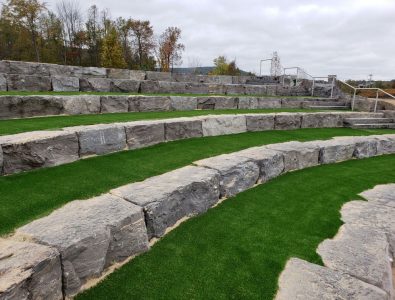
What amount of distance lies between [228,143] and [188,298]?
413cm

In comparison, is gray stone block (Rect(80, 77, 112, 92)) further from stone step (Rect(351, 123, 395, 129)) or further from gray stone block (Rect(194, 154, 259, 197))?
stone step (Rect(351, 123, 395, 129))

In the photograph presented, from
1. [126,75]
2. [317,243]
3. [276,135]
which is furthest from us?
[126,75]

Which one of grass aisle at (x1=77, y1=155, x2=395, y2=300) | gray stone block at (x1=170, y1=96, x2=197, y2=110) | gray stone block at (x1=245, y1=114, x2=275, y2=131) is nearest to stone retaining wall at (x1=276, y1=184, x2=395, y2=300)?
grass aisle at (x1=77, y1=155, x2=395, y2=300)

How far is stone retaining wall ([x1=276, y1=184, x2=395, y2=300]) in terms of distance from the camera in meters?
2.48

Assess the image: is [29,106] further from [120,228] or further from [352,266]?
[352,266]

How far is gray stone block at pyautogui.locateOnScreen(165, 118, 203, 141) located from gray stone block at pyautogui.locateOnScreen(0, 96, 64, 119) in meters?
2.32

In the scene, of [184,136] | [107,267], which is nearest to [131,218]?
[107,267]

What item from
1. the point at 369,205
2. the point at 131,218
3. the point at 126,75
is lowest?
the point at 369,205

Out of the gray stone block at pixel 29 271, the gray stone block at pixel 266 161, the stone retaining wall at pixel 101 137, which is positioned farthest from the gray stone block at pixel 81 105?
the gray stone block at pixel 29 271

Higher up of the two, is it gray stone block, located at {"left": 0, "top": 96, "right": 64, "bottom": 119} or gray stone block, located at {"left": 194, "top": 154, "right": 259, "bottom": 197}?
gray stone block, located at {"left": 0, "top": 96, "right": 64, "bottom": 119}

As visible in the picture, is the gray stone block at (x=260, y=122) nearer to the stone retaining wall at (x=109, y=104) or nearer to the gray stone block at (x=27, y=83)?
the stone retaining wall at (x=109, y=104)

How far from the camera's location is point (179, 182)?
3562 millimetres

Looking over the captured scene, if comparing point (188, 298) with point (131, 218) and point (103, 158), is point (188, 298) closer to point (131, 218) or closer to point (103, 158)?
point (131, 218)

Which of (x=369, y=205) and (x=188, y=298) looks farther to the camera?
(x=369, y=205)
